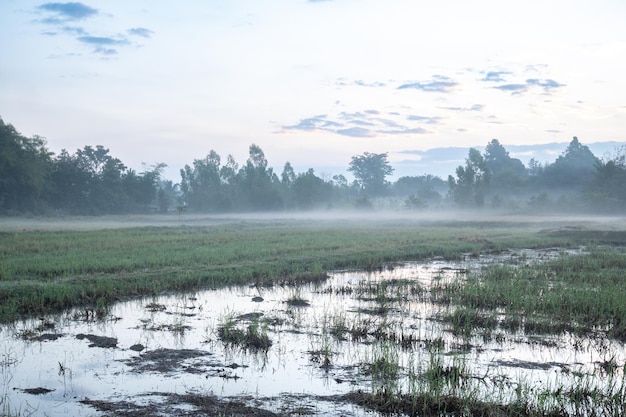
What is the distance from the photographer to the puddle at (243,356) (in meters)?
7.23

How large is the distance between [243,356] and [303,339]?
1494 millimetres

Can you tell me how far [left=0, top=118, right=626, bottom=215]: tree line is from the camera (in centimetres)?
6322

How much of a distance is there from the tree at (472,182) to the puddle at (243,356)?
7130 cm

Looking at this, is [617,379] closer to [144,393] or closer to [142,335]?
[144,393]

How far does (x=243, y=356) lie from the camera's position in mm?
9281

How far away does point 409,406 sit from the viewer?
22.8 feet

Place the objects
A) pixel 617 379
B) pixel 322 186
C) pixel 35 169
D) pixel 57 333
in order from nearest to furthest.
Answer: pixel 617 379 → pixel 57 333 → pixel 35 169 → pixel 322 186

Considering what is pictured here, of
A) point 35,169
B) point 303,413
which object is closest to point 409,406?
Answer: point 303,413

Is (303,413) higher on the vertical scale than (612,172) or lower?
lower

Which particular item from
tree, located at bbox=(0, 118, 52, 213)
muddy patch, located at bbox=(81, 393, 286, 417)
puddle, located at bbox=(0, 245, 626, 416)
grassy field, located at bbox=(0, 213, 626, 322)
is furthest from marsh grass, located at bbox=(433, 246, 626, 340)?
tree, located at bbox=(0, 118, 52, 213)

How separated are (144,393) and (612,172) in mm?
79891

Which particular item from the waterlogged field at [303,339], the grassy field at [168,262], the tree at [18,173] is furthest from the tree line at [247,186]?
the waterlogged field at [303,339]

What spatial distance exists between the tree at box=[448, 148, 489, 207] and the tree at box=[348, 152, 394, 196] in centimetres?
4042

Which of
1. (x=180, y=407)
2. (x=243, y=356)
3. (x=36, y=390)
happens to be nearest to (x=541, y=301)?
(x=243, y=356)
